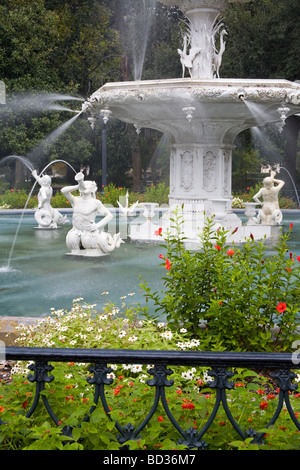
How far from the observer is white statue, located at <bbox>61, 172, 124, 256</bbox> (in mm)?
8945

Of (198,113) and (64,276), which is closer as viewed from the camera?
(64,276)

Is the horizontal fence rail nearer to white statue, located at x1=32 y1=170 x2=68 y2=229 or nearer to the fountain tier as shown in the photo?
the fountain tier

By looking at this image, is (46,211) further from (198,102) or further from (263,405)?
(263,405)

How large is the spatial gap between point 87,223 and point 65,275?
143 cm

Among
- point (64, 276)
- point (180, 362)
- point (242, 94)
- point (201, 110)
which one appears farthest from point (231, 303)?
point (201, 110)

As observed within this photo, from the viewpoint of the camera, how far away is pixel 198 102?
9.89 m

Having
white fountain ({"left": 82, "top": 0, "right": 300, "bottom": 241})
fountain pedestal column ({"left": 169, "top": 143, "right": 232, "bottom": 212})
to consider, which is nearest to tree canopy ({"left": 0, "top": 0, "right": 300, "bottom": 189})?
white fountain ({"left": 82, "top": 0, "right": 300, "bottom": 241})

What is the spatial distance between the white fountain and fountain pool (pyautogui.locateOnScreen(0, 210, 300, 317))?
1.59 meters

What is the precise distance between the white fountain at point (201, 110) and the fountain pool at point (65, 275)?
1591mm

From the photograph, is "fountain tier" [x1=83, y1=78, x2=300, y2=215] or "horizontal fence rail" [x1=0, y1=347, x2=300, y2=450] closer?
"horizontal fence rail" [x1=0, y1=347, x2=300, y2=450]

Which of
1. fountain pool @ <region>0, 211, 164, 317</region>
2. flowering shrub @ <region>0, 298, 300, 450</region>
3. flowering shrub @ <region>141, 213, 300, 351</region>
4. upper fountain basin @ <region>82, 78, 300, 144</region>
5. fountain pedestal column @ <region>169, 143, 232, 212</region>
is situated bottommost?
fountain pool @ <region>0, 211, 164, 317</region>

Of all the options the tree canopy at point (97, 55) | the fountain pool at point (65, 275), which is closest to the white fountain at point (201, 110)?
the fountain pool at point (65, 275)

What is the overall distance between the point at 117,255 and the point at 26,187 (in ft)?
A: 68.9

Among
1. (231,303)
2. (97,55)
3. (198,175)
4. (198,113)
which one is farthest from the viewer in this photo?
(97,55)
